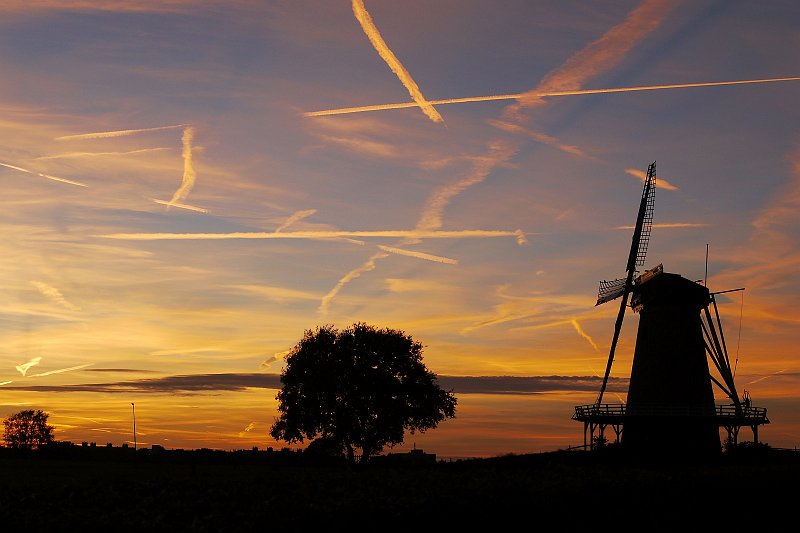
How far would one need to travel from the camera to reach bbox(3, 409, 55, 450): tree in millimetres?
163125

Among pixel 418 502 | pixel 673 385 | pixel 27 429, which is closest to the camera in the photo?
pixel 418 502

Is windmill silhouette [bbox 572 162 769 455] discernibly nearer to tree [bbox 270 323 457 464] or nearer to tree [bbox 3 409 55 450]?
tree [bbox 270 323 457 464]

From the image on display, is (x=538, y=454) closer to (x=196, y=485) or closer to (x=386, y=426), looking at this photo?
(x=386, y=426)

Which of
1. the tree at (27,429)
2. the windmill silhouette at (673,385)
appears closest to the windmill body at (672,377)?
the windmill silhouette at (673,385)

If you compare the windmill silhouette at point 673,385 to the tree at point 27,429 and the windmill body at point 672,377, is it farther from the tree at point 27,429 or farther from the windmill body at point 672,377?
the tree at point 27,429

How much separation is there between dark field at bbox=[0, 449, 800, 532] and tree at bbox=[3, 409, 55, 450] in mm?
128135

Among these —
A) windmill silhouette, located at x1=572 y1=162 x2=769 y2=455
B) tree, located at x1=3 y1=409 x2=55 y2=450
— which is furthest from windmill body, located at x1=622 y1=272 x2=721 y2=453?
tree, located at x1=3 y1=409 x2=55 y2=450

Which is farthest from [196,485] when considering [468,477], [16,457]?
[16,457]

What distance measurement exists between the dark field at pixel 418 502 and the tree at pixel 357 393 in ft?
98.5

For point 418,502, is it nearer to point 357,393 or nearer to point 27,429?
point 357,393

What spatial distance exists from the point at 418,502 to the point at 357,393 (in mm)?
41848

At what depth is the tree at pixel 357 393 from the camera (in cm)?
7838

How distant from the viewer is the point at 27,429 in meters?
164

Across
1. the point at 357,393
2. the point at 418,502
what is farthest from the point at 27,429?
the point at 418,502
